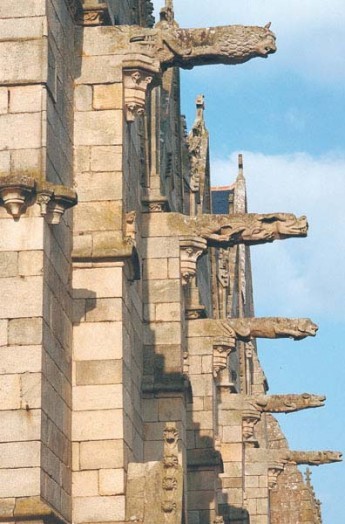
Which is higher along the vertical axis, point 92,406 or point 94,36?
point 94,36

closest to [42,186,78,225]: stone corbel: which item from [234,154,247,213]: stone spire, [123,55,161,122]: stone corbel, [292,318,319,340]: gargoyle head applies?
[123,55,161,122]: stone corbel

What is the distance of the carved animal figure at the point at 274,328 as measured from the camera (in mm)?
27156

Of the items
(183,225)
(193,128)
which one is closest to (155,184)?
(183,225)

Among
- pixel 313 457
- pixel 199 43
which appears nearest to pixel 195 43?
pixel 199 43

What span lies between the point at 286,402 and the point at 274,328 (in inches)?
286

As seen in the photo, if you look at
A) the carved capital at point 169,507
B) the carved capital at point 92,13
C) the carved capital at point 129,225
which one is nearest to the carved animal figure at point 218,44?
the carved capital at point 92,13

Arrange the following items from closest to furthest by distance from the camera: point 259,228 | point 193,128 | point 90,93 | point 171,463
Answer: point 171,463, point 90,93, point 259,228, point 193,128

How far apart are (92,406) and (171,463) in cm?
124

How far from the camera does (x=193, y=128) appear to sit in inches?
1480

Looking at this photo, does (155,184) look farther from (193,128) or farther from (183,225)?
(193,128)

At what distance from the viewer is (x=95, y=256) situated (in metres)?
19.6

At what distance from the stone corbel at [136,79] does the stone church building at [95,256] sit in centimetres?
2

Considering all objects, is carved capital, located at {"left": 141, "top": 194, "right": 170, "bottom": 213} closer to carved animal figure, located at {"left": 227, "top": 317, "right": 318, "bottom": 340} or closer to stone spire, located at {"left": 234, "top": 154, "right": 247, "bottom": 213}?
carved animal figure, located at {"left": 227, "top": 317, "right": 318, "bottom": 340}

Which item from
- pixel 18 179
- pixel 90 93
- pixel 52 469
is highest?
pixel 90 93
